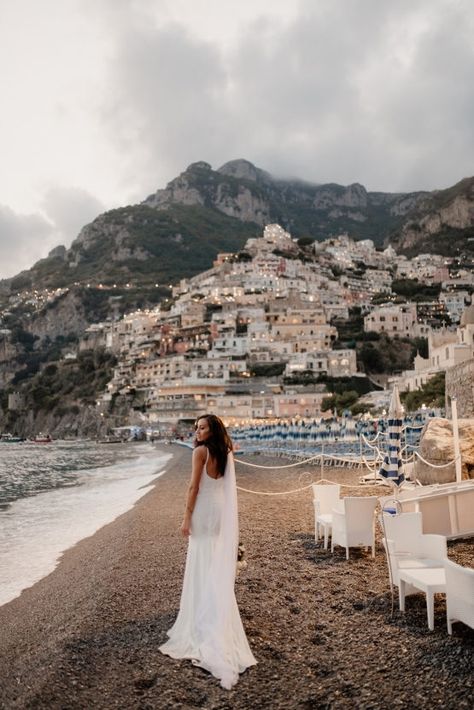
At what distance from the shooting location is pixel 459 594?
4426mm

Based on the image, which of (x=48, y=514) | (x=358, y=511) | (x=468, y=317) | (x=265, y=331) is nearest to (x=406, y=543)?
(x=358, y=511)

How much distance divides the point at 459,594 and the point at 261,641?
1762 millimetres

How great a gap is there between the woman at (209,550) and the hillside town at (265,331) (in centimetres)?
4933

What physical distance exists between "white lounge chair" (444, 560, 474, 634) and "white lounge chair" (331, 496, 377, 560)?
296 centimetres

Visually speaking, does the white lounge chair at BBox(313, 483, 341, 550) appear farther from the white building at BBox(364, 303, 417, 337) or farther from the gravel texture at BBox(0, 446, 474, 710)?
the white building at BBox(364, 303, 417, 337)

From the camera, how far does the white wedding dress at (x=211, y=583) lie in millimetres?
4531

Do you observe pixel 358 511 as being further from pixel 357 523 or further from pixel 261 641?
pixel 261 641

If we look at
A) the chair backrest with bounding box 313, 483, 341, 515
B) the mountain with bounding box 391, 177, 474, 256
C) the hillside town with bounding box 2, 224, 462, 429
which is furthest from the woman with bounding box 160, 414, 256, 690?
the mountain with bounding box 391, 177, 474, 256

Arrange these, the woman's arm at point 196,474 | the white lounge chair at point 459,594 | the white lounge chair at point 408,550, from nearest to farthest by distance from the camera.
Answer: the white lounge chair at point 459,594 < the woman's arm at point 196,474 < the white lounge chair at point 408,550

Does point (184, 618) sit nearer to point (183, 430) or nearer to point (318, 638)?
point (318, 638)

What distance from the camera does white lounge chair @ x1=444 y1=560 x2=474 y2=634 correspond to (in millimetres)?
4273

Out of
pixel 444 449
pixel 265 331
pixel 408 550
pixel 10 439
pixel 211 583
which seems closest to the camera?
pixel 211 583

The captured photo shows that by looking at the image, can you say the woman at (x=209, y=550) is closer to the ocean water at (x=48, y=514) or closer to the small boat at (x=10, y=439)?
the ocean water at (x=48, y=514)

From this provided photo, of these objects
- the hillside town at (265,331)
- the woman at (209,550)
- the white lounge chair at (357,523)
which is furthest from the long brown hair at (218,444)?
the hillside town at (265,331)
